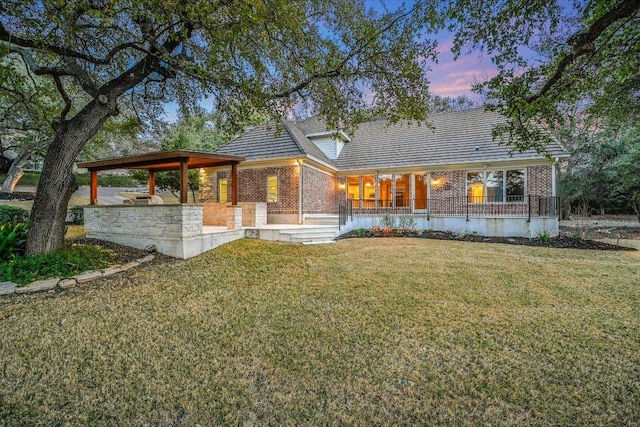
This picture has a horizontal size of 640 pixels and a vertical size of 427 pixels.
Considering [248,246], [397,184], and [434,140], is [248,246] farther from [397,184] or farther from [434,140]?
[434,140]

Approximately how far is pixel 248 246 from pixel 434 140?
12.6m

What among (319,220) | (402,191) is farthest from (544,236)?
(319,220)

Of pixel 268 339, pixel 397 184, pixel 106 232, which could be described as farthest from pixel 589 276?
pixel 106 232

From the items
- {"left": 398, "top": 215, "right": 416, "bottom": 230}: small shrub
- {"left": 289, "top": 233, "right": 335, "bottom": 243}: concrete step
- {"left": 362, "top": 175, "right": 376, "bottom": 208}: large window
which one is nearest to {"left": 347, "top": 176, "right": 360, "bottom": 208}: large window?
{"left": 362, "top": 175, "right": 376, "bottom": 208}: large window

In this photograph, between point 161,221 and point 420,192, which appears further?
point 420,192

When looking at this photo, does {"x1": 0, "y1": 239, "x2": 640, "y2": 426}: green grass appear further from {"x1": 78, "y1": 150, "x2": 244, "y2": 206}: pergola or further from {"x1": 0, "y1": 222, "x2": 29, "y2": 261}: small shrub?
{"x1": 78, "y1": 150, "x2": 244, "y2": 206}: pergola

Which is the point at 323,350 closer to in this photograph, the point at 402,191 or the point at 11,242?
the point at 11,242

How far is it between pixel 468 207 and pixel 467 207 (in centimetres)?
156

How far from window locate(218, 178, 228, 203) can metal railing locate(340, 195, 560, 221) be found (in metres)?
6.21

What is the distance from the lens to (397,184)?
54.4 feet

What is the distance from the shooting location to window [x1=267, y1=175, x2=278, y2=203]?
44.1ft

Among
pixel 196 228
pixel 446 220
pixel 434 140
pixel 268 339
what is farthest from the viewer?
pixel 434 140

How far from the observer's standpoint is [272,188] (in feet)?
44.5

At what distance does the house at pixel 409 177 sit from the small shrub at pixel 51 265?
7.50 metres
